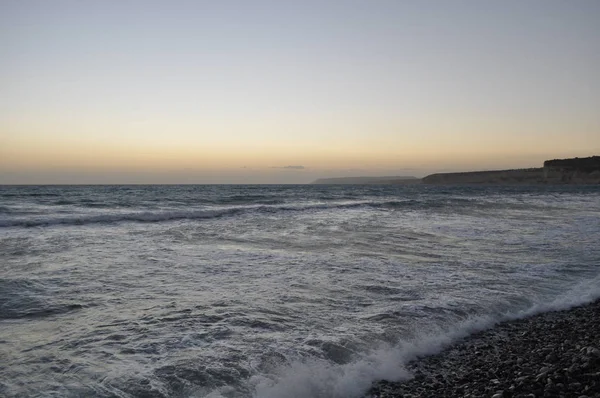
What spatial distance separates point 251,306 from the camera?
729cm

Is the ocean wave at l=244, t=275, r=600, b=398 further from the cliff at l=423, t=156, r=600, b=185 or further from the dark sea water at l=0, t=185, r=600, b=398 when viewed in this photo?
the cliff at l=423, t=156, r=600, b=185

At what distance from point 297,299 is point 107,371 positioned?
376cm

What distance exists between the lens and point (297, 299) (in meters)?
7.77

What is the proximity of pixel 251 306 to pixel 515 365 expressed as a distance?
4228 mm

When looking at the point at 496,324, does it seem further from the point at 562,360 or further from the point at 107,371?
the point at 107,371

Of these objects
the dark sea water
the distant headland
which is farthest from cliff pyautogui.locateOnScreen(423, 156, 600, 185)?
the dark sea water

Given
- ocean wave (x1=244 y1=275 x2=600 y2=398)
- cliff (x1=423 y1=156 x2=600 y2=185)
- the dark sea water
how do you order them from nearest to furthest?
ocean wave (x1=244 y1=275 x2=600 y2=398) < the dark sea water < cliff (x1=423 y1=156 x2=600 y2=185)

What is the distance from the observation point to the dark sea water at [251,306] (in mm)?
4707

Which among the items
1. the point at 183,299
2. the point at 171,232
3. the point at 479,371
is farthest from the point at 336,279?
the point at 171,232

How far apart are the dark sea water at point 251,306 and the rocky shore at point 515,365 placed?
0.92 ft

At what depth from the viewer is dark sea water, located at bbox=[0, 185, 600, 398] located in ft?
15.4

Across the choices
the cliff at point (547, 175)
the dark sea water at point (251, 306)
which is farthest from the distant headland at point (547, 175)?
the dark sea water at point (251, 306)

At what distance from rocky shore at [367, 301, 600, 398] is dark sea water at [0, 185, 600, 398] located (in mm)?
279

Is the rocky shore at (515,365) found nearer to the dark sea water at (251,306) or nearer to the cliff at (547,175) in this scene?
the dark sea water at (251,306)
